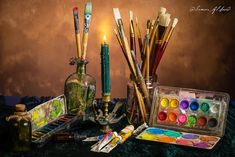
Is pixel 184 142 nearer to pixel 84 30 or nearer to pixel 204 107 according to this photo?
pixel 204 107

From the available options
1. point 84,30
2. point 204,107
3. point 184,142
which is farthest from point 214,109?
point 84,30

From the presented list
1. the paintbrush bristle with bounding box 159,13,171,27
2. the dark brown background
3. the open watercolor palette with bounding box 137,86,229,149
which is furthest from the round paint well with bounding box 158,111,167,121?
the dark brown background

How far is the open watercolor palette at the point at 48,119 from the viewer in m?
1.11

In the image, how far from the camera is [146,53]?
1.24 metres

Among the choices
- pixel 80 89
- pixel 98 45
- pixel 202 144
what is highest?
pixel 98 45

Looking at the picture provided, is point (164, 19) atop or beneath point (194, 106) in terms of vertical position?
atop

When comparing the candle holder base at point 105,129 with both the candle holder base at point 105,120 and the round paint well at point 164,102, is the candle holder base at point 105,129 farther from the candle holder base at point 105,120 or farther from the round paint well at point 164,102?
the round paint well at point 164,102

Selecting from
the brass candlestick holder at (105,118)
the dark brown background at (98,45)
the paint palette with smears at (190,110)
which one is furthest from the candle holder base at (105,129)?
the dark brown background at (98,45)

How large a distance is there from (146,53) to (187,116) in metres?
0.18

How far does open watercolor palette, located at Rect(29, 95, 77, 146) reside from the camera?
1112 mm

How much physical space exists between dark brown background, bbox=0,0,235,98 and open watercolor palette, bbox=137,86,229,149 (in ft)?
1.24

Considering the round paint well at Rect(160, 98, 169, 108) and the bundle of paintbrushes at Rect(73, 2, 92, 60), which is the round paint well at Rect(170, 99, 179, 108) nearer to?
the round paint well at Rect(160, 98, 169, 108)

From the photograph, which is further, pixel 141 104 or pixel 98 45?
pixel 98 45

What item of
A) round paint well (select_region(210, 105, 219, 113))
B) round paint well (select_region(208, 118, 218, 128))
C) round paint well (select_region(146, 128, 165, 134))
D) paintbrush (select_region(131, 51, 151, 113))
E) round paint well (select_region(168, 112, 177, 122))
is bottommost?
round paint well (select_region(146, 128, 165, 134))
